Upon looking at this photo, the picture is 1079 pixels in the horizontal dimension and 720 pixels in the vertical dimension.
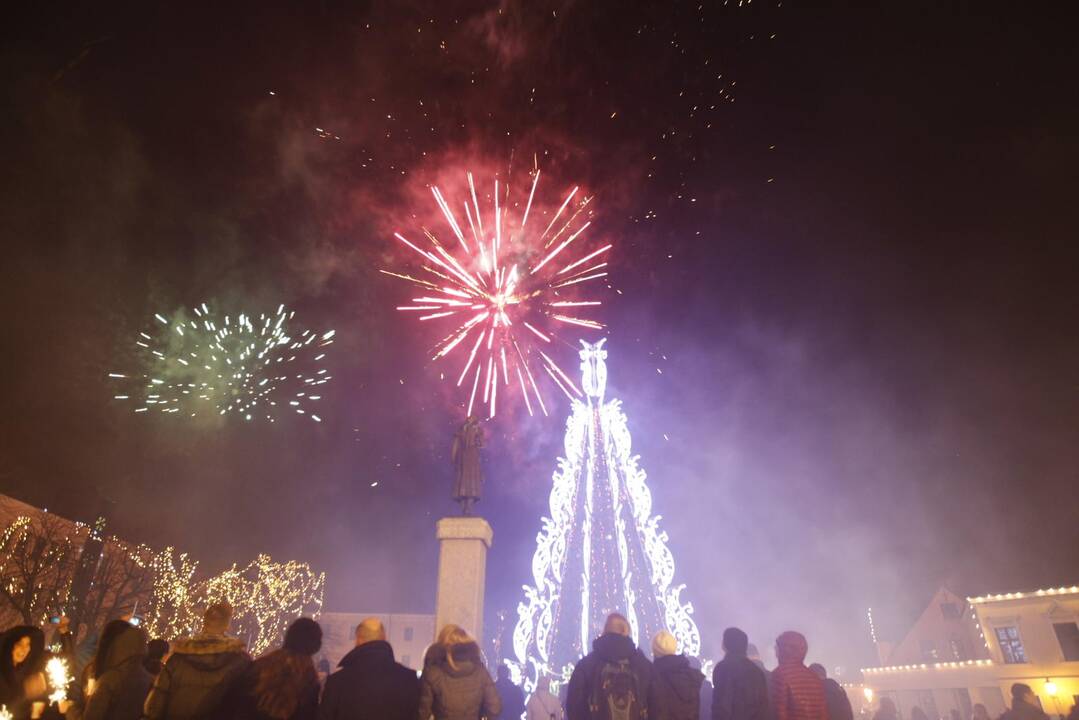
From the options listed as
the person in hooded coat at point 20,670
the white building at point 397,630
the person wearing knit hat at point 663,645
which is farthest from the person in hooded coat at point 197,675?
the white building at point 397,630

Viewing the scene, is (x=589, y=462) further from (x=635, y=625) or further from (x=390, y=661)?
(x=390, y=661)

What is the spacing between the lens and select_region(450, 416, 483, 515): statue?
40.3 feet

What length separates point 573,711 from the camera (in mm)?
5297

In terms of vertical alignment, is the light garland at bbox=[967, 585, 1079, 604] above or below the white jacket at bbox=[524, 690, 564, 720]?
above

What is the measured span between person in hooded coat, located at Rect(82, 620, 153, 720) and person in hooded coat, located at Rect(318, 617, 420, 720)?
6.08 ft

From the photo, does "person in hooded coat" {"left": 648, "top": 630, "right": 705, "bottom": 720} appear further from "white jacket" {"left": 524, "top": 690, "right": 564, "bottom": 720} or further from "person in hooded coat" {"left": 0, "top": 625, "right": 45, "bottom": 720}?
"person in hooded coat" {"left": 0, "top": 625, "right": 45, "bottom": 720}

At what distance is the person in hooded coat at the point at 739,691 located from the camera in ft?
18.6

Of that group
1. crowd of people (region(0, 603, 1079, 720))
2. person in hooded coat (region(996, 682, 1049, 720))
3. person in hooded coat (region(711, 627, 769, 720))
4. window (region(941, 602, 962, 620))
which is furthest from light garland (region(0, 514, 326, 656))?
window (region(941, 602, 962, 620))

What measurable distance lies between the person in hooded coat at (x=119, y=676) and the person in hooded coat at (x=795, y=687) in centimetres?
574

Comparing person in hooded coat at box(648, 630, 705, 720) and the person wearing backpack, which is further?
person in hooded coat at box(648, 630, 705, 720)

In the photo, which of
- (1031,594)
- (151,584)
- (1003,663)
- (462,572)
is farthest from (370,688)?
(1003,663)

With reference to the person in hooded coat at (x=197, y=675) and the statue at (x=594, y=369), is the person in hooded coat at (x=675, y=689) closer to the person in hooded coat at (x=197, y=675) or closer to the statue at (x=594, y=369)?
the person in hooded coat at (x=197, y=675)

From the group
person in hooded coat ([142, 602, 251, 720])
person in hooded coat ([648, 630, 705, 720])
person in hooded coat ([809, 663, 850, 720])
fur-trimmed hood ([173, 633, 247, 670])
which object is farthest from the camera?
person in hooded coat ([809, 663, 850, 720])

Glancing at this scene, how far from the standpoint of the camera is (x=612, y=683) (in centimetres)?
523
